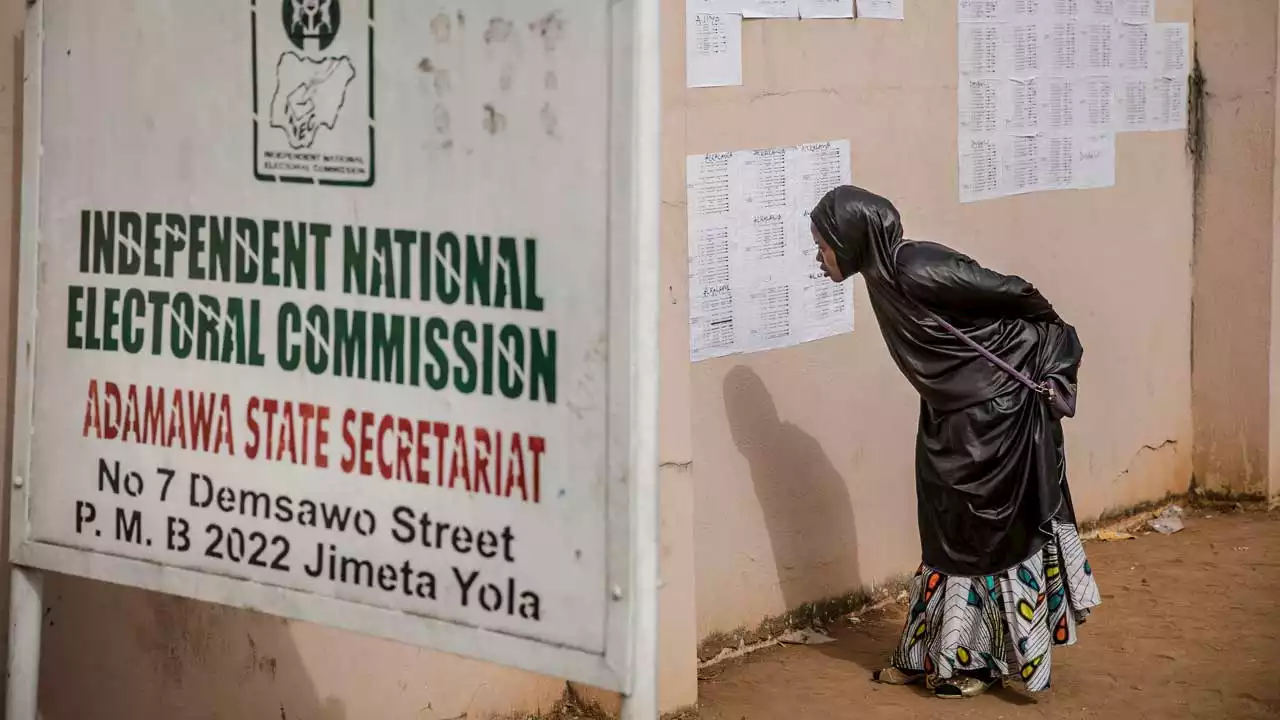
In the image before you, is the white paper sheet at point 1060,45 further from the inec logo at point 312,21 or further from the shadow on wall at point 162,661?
the inec logo at point 312,21

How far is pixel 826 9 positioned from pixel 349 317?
4028 millimetres

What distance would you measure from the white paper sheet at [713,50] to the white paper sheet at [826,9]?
15.7 inches

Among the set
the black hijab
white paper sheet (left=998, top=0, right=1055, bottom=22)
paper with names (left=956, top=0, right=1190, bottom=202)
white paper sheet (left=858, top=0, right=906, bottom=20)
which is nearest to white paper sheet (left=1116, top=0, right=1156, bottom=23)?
paper with names (left=956, top=0, right=1190, bottom=202)

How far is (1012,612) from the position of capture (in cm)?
524

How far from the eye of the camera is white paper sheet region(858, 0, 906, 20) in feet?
20.5

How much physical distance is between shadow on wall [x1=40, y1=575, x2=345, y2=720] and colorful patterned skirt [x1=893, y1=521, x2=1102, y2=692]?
2.00 metres

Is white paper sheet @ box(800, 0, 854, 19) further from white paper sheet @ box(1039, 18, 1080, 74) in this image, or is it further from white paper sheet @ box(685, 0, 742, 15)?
white paper sheet @ box(1039, 18, 1080, 74)

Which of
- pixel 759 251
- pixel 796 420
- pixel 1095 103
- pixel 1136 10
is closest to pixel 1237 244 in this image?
pixel 1095 103

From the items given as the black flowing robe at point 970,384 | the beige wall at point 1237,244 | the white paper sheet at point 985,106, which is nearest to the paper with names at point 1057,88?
the white paper sheet at point 985,106

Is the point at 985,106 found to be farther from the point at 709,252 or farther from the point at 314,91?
the point at 314,91

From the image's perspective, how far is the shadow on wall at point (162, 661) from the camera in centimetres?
370

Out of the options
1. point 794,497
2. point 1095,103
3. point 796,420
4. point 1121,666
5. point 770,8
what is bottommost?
point 1121,666

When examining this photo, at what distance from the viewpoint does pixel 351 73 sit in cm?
238

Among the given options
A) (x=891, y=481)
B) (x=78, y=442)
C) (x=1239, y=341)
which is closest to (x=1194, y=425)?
(x=1239, y=341)
